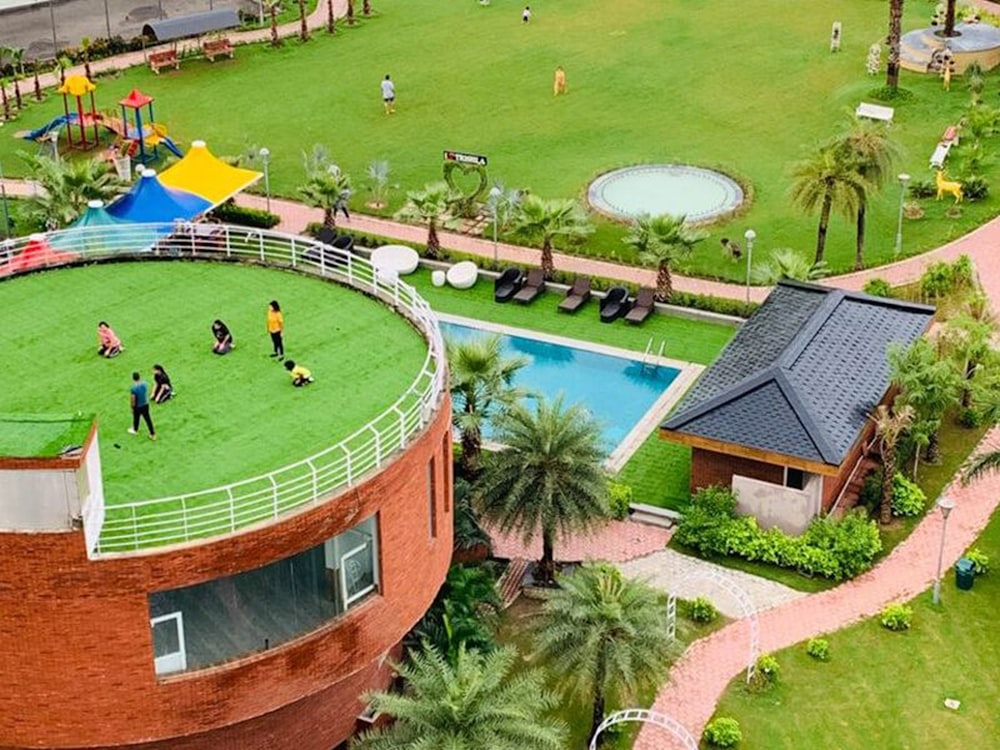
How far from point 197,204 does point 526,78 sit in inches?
941

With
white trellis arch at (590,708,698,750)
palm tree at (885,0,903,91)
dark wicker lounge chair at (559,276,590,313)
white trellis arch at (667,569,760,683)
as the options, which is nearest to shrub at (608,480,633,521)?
white trellis arch at (667,569,760,683)

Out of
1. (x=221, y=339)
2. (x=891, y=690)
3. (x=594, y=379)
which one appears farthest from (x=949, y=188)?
(x=221, y=339)

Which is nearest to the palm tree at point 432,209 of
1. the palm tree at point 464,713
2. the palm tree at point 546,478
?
the palm tree at point 546,478

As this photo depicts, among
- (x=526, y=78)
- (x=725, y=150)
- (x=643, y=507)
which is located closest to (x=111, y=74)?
(x=526, y=78)

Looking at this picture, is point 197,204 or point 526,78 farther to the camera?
point 526,78

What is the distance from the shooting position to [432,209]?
53031mm

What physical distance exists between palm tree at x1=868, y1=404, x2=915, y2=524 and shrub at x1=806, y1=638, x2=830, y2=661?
560 cm

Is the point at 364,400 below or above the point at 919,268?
above

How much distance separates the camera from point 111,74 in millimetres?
73688

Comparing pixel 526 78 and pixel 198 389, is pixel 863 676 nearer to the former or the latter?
pixel 198 389

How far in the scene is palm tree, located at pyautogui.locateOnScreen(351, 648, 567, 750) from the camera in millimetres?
27719

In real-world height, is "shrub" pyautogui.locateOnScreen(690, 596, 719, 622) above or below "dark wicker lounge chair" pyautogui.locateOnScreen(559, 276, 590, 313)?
below

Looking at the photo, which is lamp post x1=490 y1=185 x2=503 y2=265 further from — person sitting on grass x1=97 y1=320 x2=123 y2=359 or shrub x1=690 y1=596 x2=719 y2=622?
person sitting on grass x1=97 y1=320 x2=123 y2=359

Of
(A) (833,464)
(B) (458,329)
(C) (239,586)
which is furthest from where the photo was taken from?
(B) (458,329)
